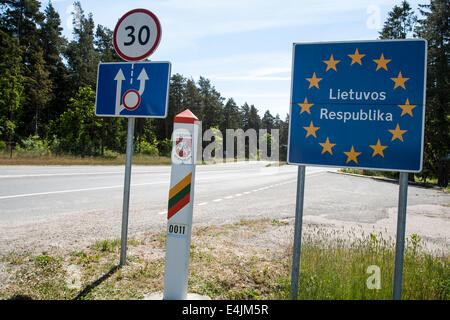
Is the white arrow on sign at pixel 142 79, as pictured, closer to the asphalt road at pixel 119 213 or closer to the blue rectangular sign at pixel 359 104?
the blue rectangular sign at pixel 359 104

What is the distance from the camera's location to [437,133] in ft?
87.6

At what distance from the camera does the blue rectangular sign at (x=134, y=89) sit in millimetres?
3578

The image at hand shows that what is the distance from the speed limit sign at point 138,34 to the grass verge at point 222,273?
A: 8.77ft

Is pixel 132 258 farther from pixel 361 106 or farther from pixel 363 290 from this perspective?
pixel 361 106

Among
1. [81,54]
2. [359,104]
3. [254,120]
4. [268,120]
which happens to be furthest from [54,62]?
[268,120]

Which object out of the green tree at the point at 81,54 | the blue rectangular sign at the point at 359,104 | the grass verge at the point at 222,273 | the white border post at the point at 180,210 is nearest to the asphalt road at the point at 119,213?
the grass verge at the point at 222,273

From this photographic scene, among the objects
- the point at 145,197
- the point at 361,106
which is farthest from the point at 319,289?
the point at 145,197

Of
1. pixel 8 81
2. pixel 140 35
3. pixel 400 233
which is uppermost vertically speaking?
pixel 8 81

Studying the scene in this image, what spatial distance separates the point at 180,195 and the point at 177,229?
0.33 m

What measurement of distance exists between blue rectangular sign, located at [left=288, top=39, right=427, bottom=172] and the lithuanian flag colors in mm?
1046

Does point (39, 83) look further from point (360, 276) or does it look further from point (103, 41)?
point (360, 276)

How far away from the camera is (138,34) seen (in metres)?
3.69

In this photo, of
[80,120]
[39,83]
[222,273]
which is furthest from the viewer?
[80,120]

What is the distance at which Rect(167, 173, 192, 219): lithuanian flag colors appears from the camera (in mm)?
2832
